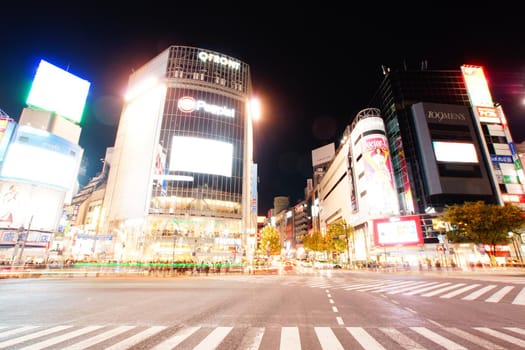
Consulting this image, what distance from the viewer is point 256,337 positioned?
627cm

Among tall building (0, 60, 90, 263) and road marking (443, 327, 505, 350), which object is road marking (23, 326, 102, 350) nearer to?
road marking (443, 327, 505, 350)

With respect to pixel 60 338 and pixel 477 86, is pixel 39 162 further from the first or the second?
pixel 477 86

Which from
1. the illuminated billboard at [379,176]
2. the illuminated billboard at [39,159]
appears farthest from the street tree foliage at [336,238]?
the illuminated billboard at [39,159]

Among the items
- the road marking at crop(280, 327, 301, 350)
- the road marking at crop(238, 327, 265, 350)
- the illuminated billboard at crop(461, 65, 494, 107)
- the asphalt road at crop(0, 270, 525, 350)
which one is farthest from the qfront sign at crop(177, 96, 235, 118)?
the road marking at crop(280, 327, 301, 350)

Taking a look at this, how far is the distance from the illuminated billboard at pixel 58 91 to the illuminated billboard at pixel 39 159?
672 cm

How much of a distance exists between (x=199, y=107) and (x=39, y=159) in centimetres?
4122

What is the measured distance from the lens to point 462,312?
9742 mm

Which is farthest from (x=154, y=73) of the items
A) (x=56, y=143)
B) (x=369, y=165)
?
(x=369, y=165)

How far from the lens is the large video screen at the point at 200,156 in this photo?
71000 millimetres

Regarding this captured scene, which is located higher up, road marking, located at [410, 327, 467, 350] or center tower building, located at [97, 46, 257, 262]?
center tower building, located at [97, 46, 257, 262]

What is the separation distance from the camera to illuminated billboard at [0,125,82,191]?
60.5 m

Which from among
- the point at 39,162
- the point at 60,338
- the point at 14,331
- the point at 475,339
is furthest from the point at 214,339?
the point at 39,162

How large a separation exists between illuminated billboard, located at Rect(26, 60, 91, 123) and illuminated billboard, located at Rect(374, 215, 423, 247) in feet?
268

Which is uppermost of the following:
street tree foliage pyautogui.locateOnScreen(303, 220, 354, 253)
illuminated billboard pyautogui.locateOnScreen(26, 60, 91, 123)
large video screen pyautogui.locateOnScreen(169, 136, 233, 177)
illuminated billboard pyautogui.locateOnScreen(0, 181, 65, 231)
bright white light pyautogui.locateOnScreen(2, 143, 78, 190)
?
illuminated billboard pyautogui.locateOnScreen(26, 60, 91, 123)
